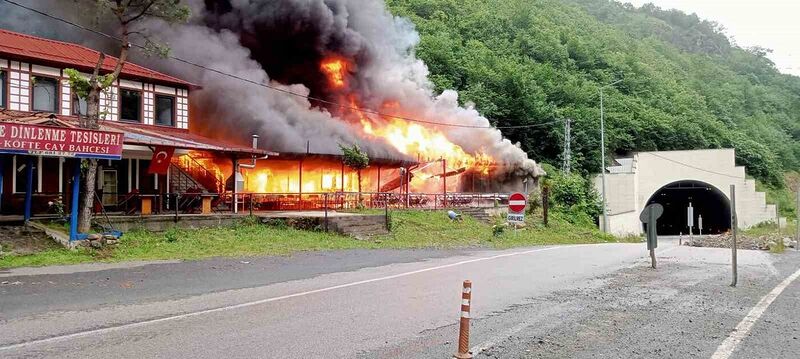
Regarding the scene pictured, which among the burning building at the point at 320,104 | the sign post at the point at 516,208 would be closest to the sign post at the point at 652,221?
the sign post at the point at 516,208

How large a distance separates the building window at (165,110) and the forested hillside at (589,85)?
2611 cm

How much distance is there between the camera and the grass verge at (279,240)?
573 inches

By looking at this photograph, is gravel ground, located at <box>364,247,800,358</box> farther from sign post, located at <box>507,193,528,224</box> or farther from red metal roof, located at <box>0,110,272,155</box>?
red metal roof, located at <box>0,110,272,155</box>

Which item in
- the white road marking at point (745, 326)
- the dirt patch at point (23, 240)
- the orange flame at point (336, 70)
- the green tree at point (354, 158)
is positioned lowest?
the white road marking at point (745, 326)

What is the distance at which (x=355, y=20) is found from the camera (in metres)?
40.8

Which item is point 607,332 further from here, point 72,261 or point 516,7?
point 516,7

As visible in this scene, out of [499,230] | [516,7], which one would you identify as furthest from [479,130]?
[516,7]

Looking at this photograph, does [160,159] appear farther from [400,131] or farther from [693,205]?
[693,205]

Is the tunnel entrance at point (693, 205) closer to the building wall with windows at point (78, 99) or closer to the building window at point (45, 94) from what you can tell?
the building wall with windows at point (78, 99)

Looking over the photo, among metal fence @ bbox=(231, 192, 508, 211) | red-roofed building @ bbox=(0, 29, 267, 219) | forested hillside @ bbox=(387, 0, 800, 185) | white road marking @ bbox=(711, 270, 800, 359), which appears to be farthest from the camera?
forested hillside @ bbox=(387, 0, 800, 185)

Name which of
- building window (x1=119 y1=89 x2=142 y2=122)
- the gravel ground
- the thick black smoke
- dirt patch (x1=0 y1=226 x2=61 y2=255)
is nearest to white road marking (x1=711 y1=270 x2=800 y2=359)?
the gravel ground

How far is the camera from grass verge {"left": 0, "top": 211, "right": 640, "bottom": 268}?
47.8 ft

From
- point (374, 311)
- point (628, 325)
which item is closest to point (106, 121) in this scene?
point (374, 311)

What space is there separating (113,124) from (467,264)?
1706 cm
